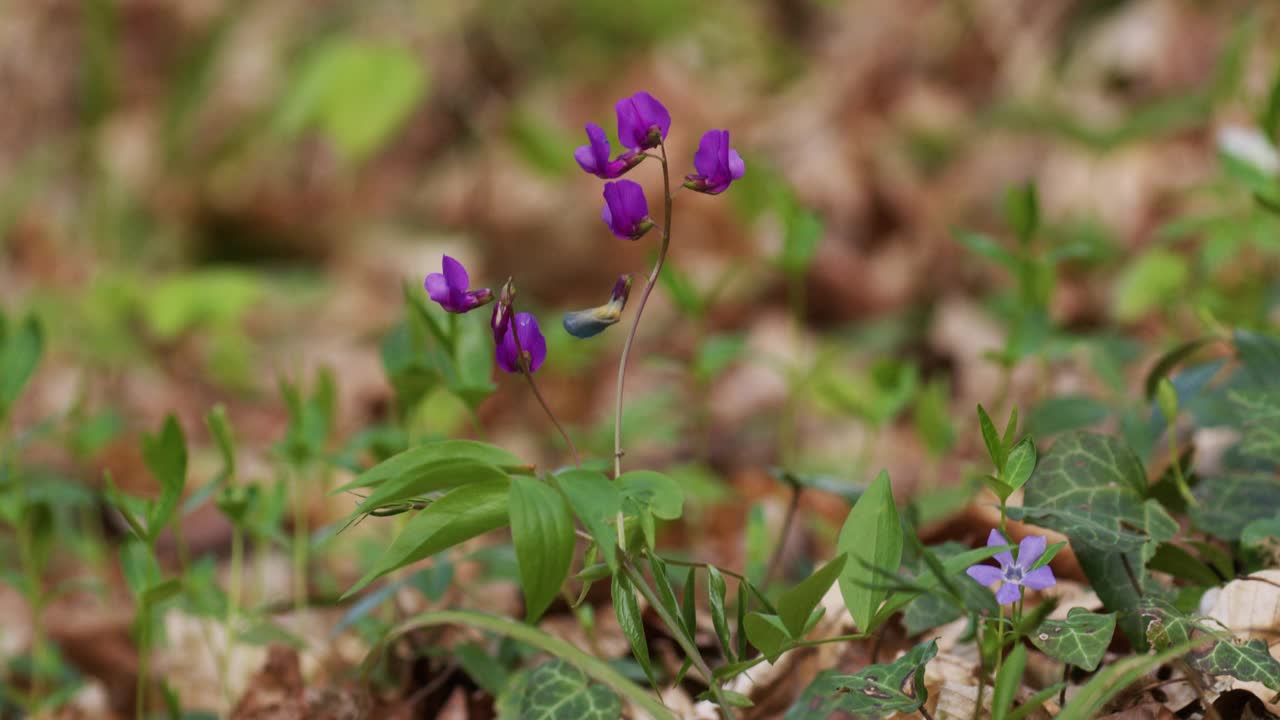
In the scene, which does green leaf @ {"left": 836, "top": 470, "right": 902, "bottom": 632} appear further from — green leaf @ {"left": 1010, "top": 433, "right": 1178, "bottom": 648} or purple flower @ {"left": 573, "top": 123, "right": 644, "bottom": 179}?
purple flower @ {"left": 573, "top": 123, "right": 644, "bottom": 179}

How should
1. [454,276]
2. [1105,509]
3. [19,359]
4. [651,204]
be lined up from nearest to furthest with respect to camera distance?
[454,276], [1105,509], [19,359], [651,204]

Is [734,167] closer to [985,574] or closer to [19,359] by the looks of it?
[985,574]

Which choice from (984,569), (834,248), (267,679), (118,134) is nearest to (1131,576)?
(984,569)

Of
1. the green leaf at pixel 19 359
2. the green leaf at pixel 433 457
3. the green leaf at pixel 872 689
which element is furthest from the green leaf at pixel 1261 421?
the green leaf at pixel 19 359

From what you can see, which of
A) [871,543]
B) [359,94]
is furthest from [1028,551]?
[359,94]

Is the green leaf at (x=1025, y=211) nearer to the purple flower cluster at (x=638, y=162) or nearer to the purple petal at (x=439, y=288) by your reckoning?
the purple flower cluster at (x=638, y=162)

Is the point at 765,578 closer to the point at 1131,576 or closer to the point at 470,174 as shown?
the point at 1131,576
